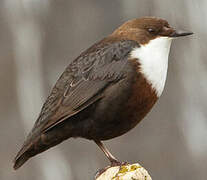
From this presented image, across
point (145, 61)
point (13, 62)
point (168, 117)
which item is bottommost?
point (168, 117)

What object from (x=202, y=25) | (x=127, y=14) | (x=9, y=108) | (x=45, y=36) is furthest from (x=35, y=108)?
(x=202, y=25)

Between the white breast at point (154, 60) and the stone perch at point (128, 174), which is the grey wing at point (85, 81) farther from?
the stone perch at point (128, 174)

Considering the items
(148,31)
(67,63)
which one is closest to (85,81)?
(148,31)

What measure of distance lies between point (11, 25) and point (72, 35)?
4.64 ft

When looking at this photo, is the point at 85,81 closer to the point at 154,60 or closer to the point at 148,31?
the point at 154,60

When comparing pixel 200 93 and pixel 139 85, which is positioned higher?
pixel 139 85

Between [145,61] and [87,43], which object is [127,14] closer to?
[87,43]

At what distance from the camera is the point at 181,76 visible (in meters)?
10.9

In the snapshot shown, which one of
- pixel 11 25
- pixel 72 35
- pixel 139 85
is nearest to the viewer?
pixel 139 85

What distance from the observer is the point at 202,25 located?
35.5 feet

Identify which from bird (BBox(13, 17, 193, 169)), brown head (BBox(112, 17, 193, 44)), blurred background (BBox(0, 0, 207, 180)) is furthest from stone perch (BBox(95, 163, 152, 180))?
blurred background (BBox(0, 0, 207, 180))

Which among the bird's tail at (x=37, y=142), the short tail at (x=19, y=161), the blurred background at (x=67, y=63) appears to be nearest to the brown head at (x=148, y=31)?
the bird's tail at (x=37, y=142)

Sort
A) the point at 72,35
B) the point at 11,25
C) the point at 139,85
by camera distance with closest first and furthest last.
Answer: the point at 139,85 < the point at 72,35 < the point at 11,25

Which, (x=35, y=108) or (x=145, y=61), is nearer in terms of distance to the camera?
(x=145, y=61)
